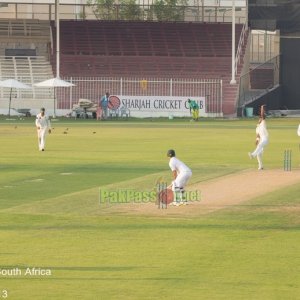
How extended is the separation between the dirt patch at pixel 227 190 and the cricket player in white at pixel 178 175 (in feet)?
0.99

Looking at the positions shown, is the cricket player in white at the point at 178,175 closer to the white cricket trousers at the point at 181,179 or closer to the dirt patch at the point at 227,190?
the white cricket trousers at the point at 181,179

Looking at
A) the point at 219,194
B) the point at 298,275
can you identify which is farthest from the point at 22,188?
the point at 298,275

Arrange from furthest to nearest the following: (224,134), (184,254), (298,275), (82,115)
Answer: (82,115) < (224,134) < (184,254) < (298,275)

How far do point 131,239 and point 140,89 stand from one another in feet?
186

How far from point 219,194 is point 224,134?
27927 mm

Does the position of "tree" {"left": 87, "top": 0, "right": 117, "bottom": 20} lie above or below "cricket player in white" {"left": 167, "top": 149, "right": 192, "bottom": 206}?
above

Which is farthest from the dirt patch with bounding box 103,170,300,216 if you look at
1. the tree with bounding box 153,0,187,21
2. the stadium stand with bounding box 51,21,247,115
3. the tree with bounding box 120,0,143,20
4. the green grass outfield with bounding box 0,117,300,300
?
the tree with bounding box 120,0,143,20

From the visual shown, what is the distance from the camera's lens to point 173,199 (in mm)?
26000

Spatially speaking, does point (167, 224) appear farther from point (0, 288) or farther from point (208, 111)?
point (208, 111)

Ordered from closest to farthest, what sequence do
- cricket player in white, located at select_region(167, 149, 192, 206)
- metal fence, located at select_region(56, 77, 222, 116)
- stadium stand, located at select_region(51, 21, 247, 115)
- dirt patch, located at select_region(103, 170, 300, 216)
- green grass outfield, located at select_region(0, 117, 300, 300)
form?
green grass outfield, located at select_region(0, 117, 300, 300), dirt patch, located at select_region(103, 170, 300, 216), cricket player in white, located at select_region(167, 149, 192, 206), metal fence, located at select_region(56, 77, 222, 116), stadium stand, located at select_region(51, 21, 247, 115)

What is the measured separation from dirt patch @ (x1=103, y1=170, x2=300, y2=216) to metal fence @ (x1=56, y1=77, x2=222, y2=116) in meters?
40.7

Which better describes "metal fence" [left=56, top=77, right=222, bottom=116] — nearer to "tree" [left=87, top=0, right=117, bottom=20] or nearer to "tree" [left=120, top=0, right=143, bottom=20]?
"tree" [left=120, top=0, right=143, bottom=20]

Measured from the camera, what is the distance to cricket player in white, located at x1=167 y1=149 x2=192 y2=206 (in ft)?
83.3

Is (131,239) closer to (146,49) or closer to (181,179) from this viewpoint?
(181,179)
